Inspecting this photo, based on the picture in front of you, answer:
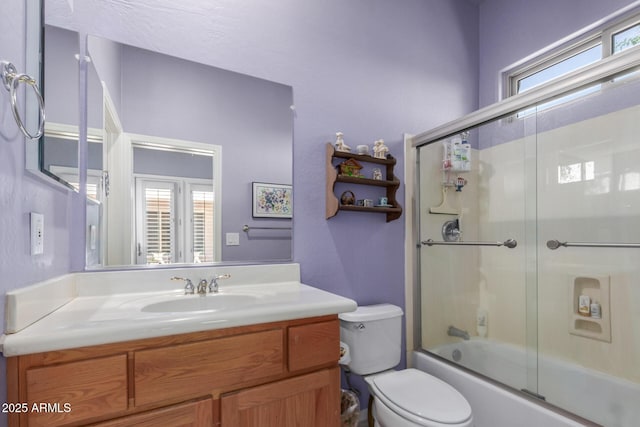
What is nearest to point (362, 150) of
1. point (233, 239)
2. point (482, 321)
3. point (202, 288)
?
point (233, 239)

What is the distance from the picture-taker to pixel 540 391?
5.08 ft

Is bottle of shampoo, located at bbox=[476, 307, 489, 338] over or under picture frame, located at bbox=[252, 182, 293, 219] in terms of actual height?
under

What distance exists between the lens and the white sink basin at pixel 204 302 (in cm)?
125

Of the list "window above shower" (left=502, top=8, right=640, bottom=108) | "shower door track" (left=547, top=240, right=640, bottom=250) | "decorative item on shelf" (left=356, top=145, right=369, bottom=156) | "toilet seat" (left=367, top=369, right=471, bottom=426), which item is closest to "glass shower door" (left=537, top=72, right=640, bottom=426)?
"shower door track" (left=547, top=240, right=640, bottom=250)

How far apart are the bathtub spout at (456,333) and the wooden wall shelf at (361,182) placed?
2.78ft

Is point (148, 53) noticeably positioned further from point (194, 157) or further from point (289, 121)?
point (289, 121)

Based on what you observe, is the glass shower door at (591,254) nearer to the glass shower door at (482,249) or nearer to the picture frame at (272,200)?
the glass shower door at (482,249)

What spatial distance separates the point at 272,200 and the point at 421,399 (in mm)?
1146

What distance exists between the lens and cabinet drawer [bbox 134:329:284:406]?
2.85 feet

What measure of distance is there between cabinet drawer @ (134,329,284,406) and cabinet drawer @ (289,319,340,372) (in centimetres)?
4

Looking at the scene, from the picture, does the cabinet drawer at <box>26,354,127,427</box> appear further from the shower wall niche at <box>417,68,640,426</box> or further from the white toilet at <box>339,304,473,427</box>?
the shower wall niche at <box>417,68,640,426</box>

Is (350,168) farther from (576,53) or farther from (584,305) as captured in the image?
(576,53)

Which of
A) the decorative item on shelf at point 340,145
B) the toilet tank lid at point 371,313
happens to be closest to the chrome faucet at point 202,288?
the toilet tank lid at point 371,313

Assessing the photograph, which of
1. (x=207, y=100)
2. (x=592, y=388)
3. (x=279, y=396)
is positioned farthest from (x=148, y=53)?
(x=592, y=388)
